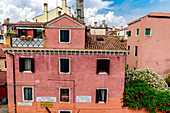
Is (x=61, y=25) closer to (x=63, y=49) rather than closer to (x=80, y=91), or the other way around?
→ (x=63, y=49)

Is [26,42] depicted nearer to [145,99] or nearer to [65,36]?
[65,36]

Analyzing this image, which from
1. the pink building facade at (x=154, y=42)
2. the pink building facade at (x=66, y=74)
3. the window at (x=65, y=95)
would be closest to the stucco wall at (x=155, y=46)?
the pink building facade at (x=154, y=42)

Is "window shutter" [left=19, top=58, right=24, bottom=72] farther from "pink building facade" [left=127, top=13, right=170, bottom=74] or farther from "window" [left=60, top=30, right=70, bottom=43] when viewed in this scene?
"pink building facade" [left=127, top=13, right=170, bottom=74]

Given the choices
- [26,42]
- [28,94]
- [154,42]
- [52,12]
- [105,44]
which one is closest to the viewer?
[26,42]

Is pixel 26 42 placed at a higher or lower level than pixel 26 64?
higher

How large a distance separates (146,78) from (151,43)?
8897 millimetres

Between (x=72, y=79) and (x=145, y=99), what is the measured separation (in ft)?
27.4

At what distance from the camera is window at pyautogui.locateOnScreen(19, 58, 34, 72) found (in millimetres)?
10598

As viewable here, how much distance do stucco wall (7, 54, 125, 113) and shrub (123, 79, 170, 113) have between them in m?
1.19

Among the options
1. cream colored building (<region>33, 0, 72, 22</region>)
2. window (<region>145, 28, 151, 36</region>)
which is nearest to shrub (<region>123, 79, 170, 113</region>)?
window (<region>145, 28, 151, 36</region>)

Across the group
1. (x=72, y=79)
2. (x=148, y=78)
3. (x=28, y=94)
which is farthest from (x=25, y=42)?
(x=148, y=78)

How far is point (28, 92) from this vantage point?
11.2 meters

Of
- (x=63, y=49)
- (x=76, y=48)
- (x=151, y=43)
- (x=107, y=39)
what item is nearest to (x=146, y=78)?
(x=107, y=39)

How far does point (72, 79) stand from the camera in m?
11.1
